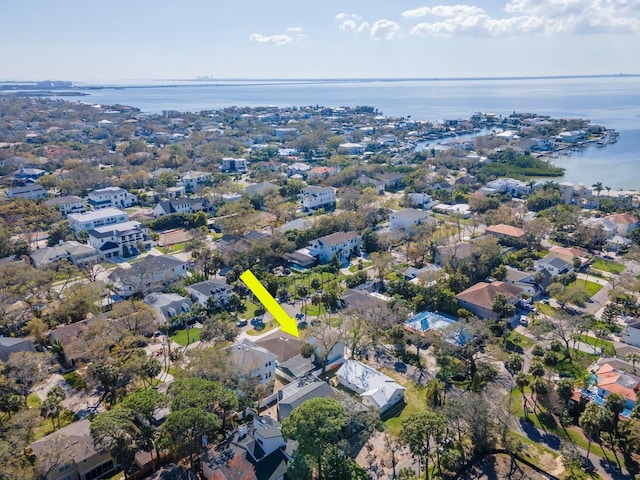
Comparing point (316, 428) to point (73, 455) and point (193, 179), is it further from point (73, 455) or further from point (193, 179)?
point (193, 179)

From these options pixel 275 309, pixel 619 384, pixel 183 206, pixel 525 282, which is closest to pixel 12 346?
pixel 275 309

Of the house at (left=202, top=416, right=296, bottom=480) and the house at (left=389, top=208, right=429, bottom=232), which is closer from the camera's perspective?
the house at (left=202, top=416, right=296, bottom=480)

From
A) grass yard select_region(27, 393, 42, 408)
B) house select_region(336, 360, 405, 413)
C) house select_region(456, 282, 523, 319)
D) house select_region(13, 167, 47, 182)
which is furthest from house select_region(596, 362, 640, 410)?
house select_region(13, 167, 47, 182)

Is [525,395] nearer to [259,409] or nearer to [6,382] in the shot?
[259,409]

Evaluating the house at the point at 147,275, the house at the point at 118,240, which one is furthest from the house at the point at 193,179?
the house at the point at 147,275

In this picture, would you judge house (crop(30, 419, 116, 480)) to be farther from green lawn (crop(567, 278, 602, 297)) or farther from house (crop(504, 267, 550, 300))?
green lawn (crop(567, 278, 602, 297))

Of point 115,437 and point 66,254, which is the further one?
point 66,254

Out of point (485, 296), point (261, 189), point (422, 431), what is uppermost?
point (422, 431)
